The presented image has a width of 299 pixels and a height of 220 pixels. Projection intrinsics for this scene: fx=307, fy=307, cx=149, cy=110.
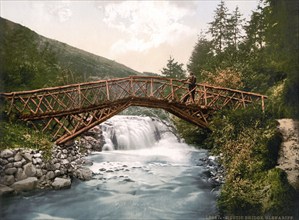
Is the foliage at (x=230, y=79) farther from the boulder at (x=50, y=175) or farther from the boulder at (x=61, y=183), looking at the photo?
the boulder at (x=50, y=175)

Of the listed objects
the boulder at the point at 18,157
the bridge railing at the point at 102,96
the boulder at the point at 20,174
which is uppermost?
the bridge railing at the point at 102,96

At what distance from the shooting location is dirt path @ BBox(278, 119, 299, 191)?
26.4 feet

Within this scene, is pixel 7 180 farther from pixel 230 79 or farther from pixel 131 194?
pixel 230 79

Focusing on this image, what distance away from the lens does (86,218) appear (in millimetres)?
9383

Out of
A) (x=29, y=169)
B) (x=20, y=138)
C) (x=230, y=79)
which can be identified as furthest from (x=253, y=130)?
(x=230, y=79)

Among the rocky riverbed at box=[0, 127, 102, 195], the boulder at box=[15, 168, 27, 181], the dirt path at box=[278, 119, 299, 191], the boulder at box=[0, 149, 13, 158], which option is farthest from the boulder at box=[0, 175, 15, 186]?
the dirt path at box=[278, 119, 299, 191]

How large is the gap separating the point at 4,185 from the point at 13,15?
6726 millimetres

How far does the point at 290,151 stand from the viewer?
847 cm

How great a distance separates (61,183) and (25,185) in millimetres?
1397

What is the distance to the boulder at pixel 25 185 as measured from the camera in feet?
36.4

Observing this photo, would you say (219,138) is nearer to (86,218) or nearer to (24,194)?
(86,218)

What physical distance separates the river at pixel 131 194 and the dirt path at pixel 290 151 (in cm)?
260

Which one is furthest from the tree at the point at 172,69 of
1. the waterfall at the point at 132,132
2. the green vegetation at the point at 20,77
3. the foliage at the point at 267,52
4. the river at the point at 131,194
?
the river at the point at 131,194

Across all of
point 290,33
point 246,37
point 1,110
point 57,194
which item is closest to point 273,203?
point 290,33
